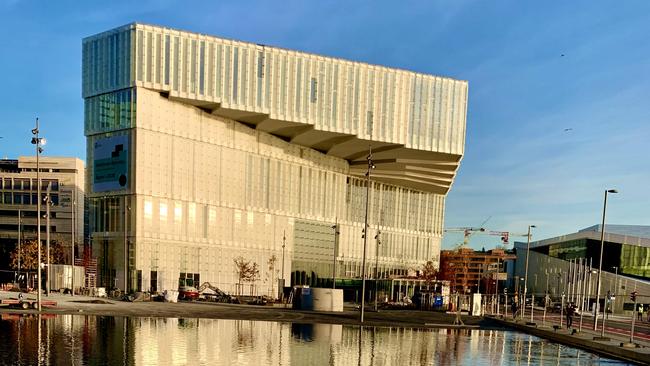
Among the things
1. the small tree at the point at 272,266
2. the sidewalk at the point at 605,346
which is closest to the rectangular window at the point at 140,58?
the small tree at the point at 272,266

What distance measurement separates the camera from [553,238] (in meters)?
138

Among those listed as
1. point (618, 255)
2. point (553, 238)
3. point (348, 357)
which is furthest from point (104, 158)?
point (553, 238)

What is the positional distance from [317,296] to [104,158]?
42.6 m

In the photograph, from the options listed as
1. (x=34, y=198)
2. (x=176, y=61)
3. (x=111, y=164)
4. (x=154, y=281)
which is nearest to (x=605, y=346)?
(x=154, y=281)

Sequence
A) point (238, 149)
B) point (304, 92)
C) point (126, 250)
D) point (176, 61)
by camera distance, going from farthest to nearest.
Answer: point (238, 149)
point (304, 92)
point (176, 61)
point (126, 250)

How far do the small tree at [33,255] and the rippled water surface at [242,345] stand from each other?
213 feet

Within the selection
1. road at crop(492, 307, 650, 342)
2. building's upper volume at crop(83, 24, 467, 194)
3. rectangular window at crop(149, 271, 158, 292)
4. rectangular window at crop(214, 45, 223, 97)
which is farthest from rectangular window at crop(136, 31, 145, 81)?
road at crop(492, 307, 650, 342)

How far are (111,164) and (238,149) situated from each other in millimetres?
18563

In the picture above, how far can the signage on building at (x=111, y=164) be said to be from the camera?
77.9m

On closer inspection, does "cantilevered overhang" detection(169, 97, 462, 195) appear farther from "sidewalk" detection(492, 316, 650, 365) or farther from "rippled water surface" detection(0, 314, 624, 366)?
"sidewalk" detection(492, 316, 650, 365)

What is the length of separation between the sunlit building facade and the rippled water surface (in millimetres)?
40070

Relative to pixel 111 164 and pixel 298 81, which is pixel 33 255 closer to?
pixel 111 164

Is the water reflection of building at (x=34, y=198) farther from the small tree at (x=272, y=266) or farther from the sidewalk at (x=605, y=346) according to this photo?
the sidewalk at (x=605, y=346)

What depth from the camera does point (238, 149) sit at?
8862 cm
